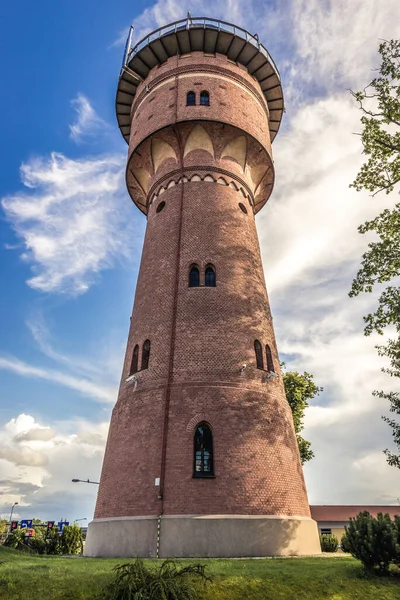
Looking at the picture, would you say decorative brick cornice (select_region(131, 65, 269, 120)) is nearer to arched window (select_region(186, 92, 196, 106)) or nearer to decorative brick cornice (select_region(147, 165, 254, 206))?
arched window (select_region(186, 92, 196, 106))

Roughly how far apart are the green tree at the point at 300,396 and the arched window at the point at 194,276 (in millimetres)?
12211

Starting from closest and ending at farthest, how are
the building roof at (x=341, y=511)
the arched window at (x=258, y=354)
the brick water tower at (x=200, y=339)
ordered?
1. the brick water tower at (x=200, y=339)
2. the arched window at (x=258, y=354)
3. the building roof at (x=341, y=511)

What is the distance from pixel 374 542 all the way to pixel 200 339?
764 centimetres

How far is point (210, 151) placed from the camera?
60.1 feet

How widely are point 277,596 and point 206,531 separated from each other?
4.57 metres

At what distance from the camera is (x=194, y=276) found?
15.9 meters

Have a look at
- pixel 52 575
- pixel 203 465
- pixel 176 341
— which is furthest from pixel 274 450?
pixel 52 575

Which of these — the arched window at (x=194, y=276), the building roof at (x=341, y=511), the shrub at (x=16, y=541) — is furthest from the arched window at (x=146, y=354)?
the building roof at (x=341, y=511)

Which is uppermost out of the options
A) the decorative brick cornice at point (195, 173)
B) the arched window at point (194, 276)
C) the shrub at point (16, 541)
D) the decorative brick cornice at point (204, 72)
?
the decorative brick cornice at point (204, 72)

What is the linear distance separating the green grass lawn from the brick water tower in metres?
3.23

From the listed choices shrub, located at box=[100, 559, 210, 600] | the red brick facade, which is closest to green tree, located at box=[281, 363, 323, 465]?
the red brick facade

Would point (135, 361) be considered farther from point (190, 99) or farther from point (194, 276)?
point (190, 99)

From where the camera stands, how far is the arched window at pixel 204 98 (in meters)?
18.7

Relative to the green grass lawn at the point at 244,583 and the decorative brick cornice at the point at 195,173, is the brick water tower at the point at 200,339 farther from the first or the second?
the green grass lawn at the point at 244,583
